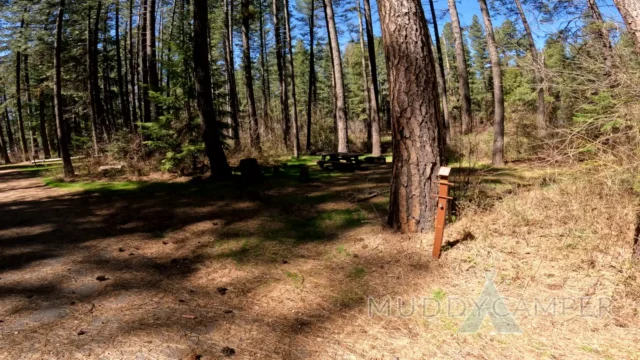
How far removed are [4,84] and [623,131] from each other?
127 feet

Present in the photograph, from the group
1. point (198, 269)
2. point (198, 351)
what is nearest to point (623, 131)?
point (198, 351)

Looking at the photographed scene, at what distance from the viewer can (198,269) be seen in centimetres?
451

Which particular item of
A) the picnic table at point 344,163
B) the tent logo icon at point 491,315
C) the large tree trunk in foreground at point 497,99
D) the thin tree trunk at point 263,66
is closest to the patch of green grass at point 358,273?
the tent logo icon at point 491,315

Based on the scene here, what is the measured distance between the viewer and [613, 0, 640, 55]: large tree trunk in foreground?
11.4ft

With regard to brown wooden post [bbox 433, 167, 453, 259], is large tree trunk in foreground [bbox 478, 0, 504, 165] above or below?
above

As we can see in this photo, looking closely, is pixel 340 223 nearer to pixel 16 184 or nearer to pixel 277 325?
pixel 277 325

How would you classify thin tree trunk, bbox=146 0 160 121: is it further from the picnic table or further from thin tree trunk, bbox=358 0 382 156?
thin tree trunk, bbox=358 0 382 156

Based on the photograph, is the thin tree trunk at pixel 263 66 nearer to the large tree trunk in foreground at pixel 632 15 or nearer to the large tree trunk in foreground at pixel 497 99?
the large tree trunk in foreground at pixel 497 99

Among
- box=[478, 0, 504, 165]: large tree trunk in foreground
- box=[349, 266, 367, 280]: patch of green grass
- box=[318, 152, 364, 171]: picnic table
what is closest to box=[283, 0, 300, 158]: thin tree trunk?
box=[318, 152, 364, 171]: picnic table

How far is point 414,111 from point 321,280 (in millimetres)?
2506

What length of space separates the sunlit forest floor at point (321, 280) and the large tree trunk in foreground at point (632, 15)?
72.8 inches

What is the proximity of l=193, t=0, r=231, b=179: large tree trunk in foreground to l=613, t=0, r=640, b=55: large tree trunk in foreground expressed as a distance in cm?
814

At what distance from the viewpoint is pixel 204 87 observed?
9.22 meters

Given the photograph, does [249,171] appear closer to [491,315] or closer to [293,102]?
[491,315]
